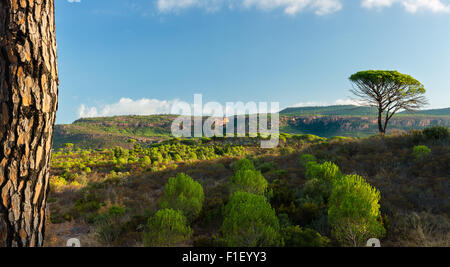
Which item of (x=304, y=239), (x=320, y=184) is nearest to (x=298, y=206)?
(x=320, y=184)

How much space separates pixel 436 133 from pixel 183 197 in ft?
48.0

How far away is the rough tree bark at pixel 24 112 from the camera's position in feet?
6.63

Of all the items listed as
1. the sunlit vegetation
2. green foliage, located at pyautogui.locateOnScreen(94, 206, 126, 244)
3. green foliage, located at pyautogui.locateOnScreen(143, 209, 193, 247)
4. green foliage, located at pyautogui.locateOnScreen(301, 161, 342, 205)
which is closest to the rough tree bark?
green foliage, located at pyautogui.locateOnScreen(143, 209, 193, 247)

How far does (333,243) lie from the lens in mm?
4160

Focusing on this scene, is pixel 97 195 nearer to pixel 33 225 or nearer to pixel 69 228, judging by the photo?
pixel 69 228

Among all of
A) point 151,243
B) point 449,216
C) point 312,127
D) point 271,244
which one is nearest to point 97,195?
point 151,243

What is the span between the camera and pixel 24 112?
208cm

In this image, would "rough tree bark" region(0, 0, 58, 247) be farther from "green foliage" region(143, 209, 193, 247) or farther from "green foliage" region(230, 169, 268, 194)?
"green foliage" region(230, 169, 268, 194)

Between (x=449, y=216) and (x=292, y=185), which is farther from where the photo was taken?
(x=292, y=185)

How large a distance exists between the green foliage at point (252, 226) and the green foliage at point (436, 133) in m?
13.7

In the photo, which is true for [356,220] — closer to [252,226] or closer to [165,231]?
[252,226]

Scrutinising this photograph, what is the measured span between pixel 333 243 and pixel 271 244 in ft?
5.71

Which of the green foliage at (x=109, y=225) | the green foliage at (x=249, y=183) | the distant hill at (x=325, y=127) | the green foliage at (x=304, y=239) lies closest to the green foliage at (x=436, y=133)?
the green foliage at (x=249, y=183)
